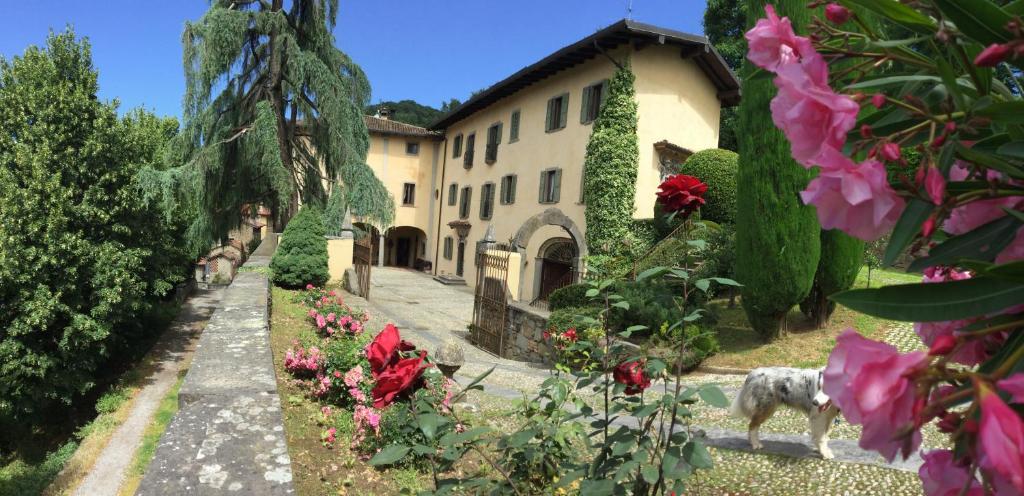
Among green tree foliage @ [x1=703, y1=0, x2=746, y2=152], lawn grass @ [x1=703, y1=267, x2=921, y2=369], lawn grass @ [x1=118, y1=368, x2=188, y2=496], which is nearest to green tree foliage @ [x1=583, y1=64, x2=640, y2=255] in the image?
lawn grass @ [x1=703, y1=267, x2=921, y2=369]

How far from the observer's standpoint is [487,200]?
22.4 meters

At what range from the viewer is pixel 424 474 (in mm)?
3855

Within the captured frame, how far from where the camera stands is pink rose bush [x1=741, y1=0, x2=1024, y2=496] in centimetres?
50

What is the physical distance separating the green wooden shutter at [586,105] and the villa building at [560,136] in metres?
0.03

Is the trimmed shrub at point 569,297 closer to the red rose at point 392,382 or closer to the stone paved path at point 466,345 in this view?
the stone paved path at point 466,345

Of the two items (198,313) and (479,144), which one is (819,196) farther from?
(479,144)

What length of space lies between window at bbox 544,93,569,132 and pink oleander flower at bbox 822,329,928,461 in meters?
17.4

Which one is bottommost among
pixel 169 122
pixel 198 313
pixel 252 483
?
pixel 198 313

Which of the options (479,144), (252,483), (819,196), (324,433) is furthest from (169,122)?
(819,196)

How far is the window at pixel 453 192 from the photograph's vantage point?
26136 millimetres

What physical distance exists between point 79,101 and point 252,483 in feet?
27.2

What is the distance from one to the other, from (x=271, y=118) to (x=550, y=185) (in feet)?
28.9

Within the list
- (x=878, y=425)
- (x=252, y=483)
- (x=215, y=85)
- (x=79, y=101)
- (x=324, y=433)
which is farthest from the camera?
(x=215, y=85)

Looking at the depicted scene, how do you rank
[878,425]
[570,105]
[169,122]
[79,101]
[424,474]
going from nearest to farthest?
1. [878,425]
2. [424,474]
3. [79,101]
4. [570,105]
5. [169,122]
